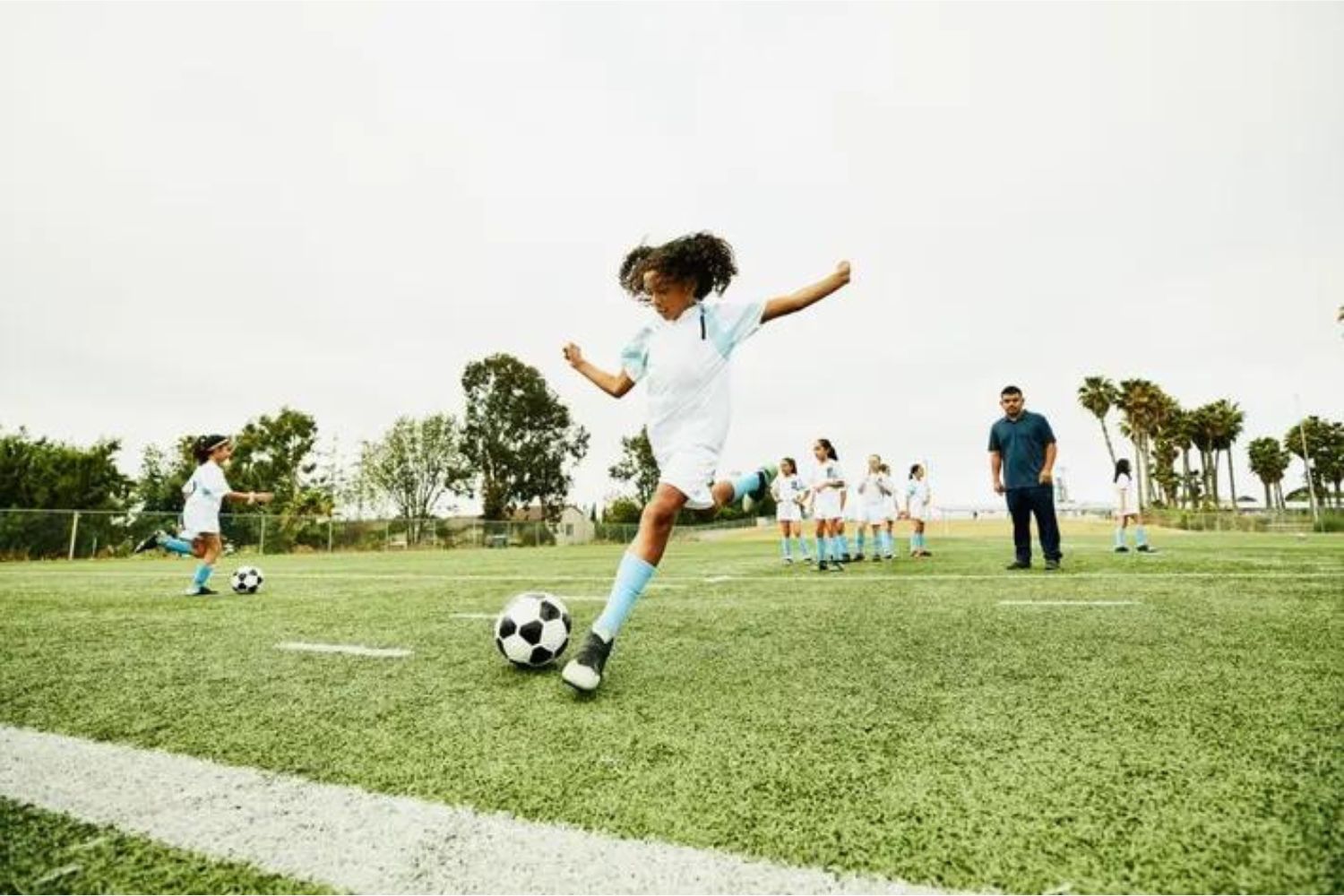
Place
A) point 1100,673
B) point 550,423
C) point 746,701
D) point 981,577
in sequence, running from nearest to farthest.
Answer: point 746,701
point 1100,673
point 981,577
point 550,423

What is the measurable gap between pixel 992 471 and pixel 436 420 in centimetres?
5518

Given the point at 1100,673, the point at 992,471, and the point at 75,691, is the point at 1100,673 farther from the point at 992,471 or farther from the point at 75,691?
the point at 992,471

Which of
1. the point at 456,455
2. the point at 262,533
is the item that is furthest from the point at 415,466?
the point at 262,533

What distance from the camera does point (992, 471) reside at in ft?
30.8

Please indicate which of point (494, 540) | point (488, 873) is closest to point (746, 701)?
point (488, 873)

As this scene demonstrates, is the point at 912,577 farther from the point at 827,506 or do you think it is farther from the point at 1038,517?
the point at 827,506

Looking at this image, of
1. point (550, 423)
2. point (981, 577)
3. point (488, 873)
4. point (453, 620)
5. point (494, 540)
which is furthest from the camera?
point (550, 423)

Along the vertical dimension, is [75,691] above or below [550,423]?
below

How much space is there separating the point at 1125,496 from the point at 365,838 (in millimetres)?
16682

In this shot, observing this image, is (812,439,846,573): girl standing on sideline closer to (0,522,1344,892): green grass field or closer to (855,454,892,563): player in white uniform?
(855,454,892,563): player in white uniform

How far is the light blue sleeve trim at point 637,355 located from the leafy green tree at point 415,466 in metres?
55.8

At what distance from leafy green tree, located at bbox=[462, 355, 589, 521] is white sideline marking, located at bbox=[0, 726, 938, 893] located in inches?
2196

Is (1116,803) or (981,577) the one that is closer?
(1116,803)

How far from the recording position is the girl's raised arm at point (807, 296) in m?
3.78
